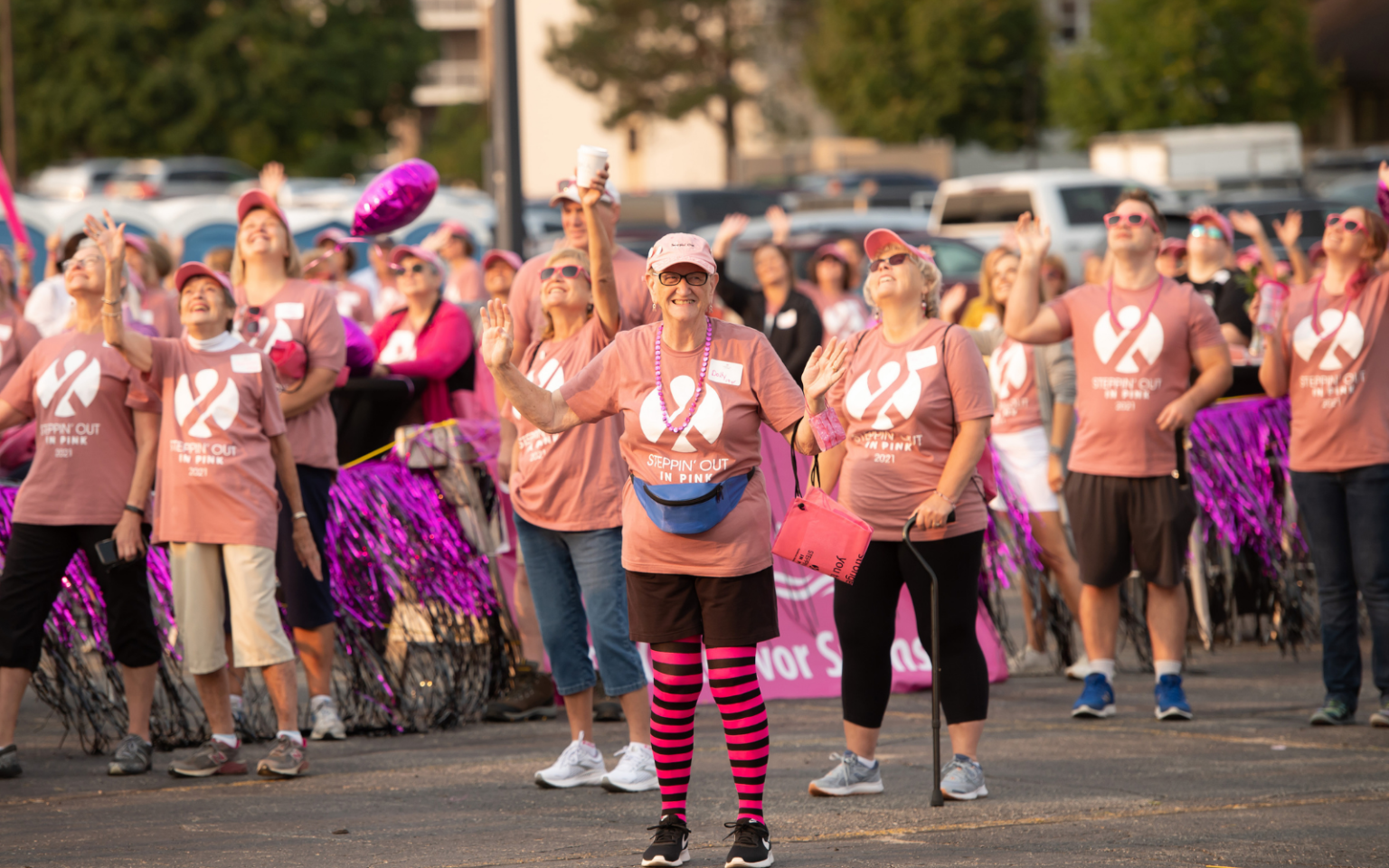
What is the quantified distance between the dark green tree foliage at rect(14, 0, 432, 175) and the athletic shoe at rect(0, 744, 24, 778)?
40.0m

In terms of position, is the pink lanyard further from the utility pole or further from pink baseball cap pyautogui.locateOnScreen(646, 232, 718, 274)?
the utility pole

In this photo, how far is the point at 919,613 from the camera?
605cm

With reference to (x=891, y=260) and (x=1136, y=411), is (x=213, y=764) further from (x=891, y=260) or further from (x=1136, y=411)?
(x=1136, y=411)

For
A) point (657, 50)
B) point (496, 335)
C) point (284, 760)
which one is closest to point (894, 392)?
point (496, 335)

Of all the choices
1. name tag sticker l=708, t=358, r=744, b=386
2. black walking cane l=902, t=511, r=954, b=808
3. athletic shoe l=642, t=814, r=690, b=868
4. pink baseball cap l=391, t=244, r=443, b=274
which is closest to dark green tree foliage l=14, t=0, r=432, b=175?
pink baseball cap l=391, t=244, r=443, b=274

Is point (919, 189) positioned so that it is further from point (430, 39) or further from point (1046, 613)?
point (1046, 613)

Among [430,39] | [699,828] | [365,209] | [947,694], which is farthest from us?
[430,39]

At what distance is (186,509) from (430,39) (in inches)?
1748

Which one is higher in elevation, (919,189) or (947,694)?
(919,189)

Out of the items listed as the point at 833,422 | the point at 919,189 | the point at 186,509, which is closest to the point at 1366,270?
the point at 833,422

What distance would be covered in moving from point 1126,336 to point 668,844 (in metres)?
3.13

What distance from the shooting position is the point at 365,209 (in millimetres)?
7543

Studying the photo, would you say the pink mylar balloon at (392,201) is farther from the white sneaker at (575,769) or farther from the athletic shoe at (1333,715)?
the athletic shoe at (1333,715)

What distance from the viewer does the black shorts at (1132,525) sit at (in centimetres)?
708
